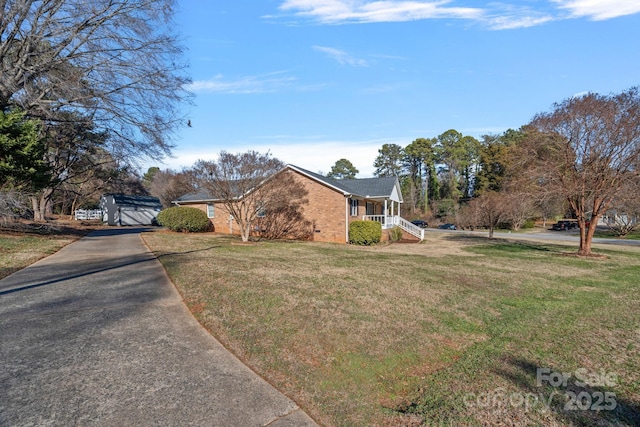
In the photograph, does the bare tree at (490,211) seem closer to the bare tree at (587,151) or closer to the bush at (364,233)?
the bare tree at (587,151)

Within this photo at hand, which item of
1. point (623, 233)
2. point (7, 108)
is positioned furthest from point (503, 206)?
point (7, 108)

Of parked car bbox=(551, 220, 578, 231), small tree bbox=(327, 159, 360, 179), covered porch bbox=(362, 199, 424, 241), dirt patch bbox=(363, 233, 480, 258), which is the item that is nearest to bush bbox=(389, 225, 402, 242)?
covered porch bbox=(362, 199, 424, 241)

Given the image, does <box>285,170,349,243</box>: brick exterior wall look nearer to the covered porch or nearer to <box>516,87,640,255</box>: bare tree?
the covered porch

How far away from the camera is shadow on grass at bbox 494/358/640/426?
123 inches

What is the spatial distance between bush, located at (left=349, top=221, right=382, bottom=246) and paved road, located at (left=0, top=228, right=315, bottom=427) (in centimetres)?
1441

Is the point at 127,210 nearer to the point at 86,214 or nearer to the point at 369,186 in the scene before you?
the point at 86,214

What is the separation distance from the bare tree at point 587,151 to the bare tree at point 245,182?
12.2m

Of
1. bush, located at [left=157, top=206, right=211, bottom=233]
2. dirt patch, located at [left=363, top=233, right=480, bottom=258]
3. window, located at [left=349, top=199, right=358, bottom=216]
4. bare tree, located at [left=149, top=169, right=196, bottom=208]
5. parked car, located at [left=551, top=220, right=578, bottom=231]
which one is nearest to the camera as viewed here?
dirt patch, located at [left=363, top=233, right=480, bottom=258]

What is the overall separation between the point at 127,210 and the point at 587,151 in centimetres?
3945

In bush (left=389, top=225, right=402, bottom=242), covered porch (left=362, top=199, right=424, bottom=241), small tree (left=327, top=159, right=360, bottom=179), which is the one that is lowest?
bush (left=389, top=225, right=402, bottom=242)

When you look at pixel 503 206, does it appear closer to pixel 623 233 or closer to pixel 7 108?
pixel 623 233

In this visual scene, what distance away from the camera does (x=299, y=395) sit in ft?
10.6

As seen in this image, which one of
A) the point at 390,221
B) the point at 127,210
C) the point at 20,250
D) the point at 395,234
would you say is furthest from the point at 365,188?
the point at 127,210

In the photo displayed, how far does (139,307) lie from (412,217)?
4997cm
